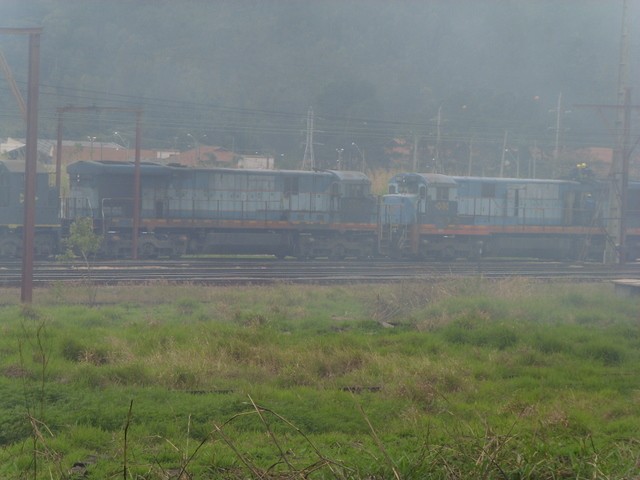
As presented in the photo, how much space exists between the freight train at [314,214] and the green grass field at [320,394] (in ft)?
43.7

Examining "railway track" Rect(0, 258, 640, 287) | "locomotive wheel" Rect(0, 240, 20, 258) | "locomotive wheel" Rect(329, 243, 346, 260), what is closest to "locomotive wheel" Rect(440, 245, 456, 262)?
"railway track" Rect(0, 258, 640, 287)

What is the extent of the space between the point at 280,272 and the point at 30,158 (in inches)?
358

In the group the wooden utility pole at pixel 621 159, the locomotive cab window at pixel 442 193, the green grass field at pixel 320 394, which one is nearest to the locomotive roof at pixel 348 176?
the locomotive cab window at pixel 442 193

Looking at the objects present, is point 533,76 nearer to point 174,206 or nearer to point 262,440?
point 174,206

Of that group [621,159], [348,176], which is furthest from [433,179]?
[621,159]

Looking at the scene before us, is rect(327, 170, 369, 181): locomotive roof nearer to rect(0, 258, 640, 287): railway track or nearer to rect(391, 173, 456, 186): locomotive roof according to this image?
rect(391, 173, 456, 186): locomotive roof

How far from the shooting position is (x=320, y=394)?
7.98 metres

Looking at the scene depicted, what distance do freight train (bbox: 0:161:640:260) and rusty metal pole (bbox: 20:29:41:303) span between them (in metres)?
12.5

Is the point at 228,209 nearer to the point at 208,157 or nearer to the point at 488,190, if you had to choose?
the point at 488,190

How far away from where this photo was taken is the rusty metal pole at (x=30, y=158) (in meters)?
14.7

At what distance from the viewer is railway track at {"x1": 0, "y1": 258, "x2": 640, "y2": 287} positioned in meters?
19.7

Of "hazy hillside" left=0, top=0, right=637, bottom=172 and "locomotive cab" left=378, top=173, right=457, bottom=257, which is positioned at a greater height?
"hazy hillside" left=0, top=0, right=637, bottom=172

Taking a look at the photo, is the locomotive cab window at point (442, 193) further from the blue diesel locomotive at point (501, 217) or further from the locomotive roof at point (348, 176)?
the locomotive roof at point (348, 176)

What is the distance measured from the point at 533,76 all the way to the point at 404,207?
2192cm
